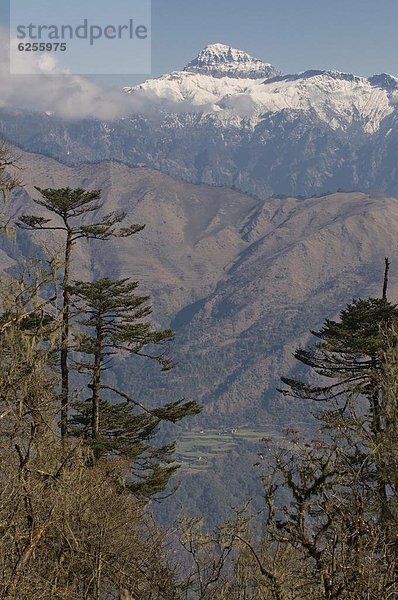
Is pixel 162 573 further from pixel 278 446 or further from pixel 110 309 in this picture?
pixel 110 309

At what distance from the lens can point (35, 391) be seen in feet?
55.6

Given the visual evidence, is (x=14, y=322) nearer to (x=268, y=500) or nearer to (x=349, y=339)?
(x=268, y=500)

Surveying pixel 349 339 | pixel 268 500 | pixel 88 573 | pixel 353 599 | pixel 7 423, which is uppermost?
pixel 349 339

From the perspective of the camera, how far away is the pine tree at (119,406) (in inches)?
1207

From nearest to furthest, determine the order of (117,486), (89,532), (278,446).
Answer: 1. (278,446)
2. (89,532)
3. (117,486)

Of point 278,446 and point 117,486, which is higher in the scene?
point 278,446

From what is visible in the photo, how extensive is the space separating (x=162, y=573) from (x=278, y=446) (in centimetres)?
540

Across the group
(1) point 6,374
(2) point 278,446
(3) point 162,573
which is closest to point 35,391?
(1) point 6,374

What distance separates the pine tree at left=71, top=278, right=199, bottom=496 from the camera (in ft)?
101

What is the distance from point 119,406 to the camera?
3334 centimetres

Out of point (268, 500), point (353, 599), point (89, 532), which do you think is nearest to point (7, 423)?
point (89, 532)

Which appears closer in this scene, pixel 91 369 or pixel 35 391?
pixel 35 391

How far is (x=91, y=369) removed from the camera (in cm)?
3055

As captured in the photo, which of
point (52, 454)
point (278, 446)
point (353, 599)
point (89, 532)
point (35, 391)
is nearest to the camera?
point (353, 599)
